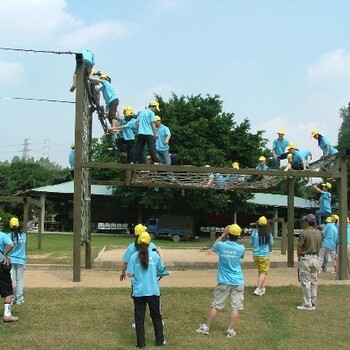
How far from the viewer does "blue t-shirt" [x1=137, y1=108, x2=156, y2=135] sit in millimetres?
12406

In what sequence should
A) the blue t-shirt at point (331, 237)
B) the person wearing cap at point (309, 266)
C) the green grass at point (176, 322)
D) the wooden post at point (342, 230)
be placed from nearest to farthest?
the green grass at point (176, 322) < the person wearing cap at point (309, 266) < the wooden post at point (342, 230) < the blue t-shirt at point (331, 237)

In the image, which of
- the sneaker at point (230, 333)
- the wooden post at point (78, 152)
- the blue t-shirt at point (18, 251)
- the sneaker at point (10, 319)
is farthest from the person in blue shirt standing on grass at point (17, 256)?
the sneaker at point (230, 333)

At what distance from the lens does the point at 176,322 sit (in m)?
8.47

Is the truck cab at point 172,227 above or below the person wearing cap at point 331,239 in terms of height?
below

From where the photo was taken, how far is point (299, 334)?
7.95 meters

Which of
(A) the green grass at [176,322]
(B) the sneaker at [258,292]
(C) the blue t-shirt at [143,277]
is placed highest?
(C) the blue t-shirt at [143,277]

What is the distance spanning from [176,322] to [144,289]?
1.59 m

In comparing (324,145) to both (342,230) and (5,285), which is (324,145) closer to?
(342,230)

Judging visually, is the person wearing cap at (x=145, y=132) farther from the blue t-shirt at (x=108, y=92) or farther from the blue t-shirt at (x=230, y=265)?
the blue t-shirt at (x=230, y=265)

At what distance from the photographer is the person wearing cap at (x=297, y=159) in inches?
574

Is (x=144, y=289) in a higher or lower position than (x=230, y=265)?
lower

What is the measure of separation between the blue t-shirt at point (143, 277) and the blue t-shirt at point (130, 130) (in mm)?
6610

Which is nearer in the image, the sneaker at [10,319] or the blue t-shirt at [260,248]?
the sneaker at [10,319]

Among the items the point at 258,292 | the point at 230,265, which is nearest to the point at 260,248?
the point at 258,292
